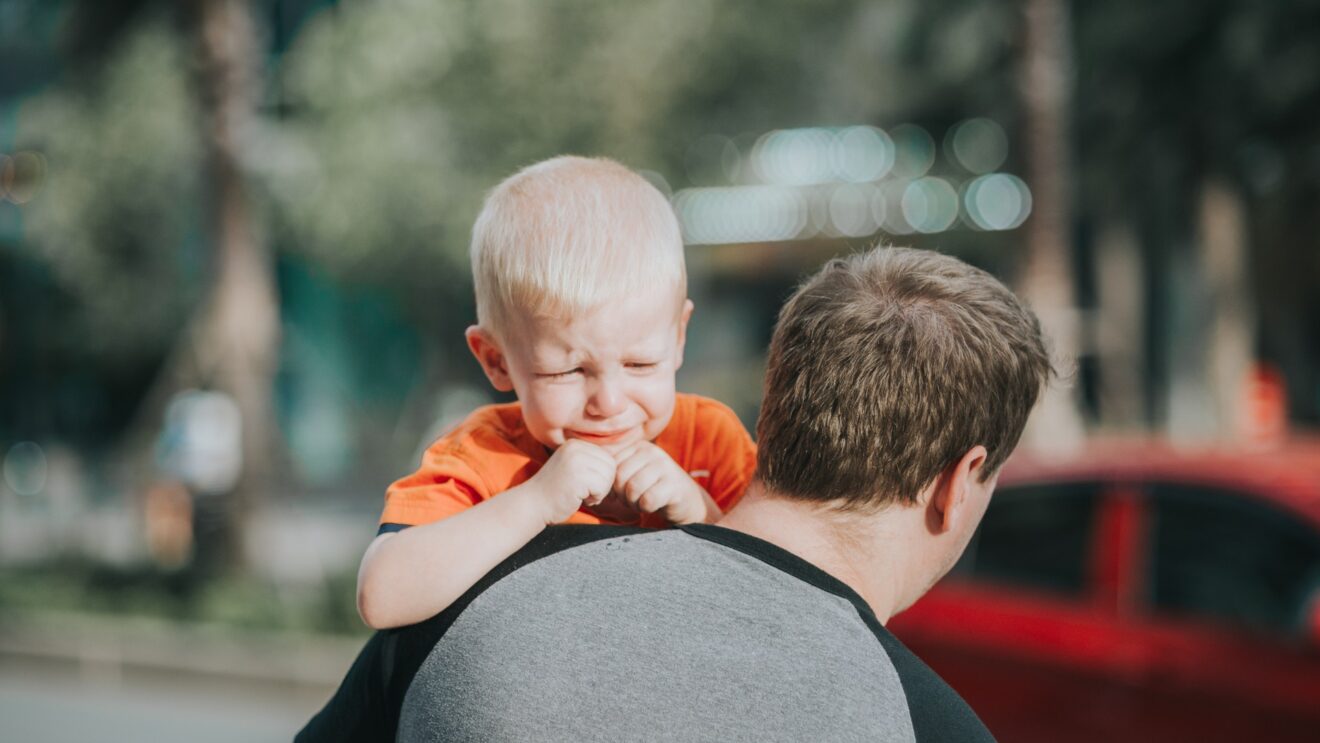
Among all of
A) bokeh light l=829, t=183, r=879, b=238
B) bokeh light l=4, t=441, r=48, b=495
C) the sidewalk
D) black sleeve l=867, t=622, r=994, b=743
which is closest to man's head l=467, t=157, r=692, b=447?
black sleeve l=867, t=622, r=994, b=743

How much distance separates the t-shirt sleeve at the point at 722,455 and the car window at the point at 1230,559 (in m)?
2.87

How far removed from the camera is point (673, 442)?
6.18 feet

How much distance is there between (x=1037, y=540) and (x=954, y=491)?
3.48 m

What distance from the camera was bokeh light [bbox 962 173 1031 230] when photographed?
18.7 meters

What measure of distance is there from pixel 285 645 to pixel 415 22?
829 cm

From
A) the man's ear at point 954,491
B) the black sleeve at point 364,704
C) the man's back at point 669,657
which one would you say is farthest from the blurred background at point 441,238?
the black sleeve at point 364,704

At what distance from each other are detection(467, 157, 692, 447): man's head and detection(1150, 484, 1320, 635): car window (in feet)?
10.2

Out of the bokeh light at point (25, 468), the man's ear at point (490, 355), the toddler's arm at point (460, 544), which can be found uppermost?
the man's ear at point (490, 355)

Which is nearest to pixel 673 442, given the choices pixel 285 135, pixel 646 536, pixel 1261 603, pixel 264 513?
pixel 646 536

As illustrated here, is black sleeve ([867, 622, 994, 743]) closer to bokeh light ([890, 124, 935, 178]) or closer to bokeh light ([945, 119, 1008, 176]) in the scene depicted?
bokeh light ([890, 124, 935, 178])

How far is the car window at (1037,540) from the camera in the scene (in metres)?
4.73

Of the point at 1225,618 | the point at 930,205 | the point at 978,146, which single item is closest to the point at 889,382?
the point at 1225,618

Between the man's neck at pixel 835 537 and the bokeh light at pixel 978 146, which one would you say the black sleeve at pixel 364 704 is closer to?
the man's neck at pixel 835 537

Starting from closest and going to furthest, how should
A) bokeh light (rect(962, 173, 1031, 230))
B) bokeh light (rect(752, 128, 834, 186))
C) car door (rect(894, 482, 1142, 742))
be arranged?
car door (rect(894, 482, 1142, 742)) < bokeh light (rect(962, 173, 1031, 230)) < bokeh light (rect(752, 128, 834, 186))
